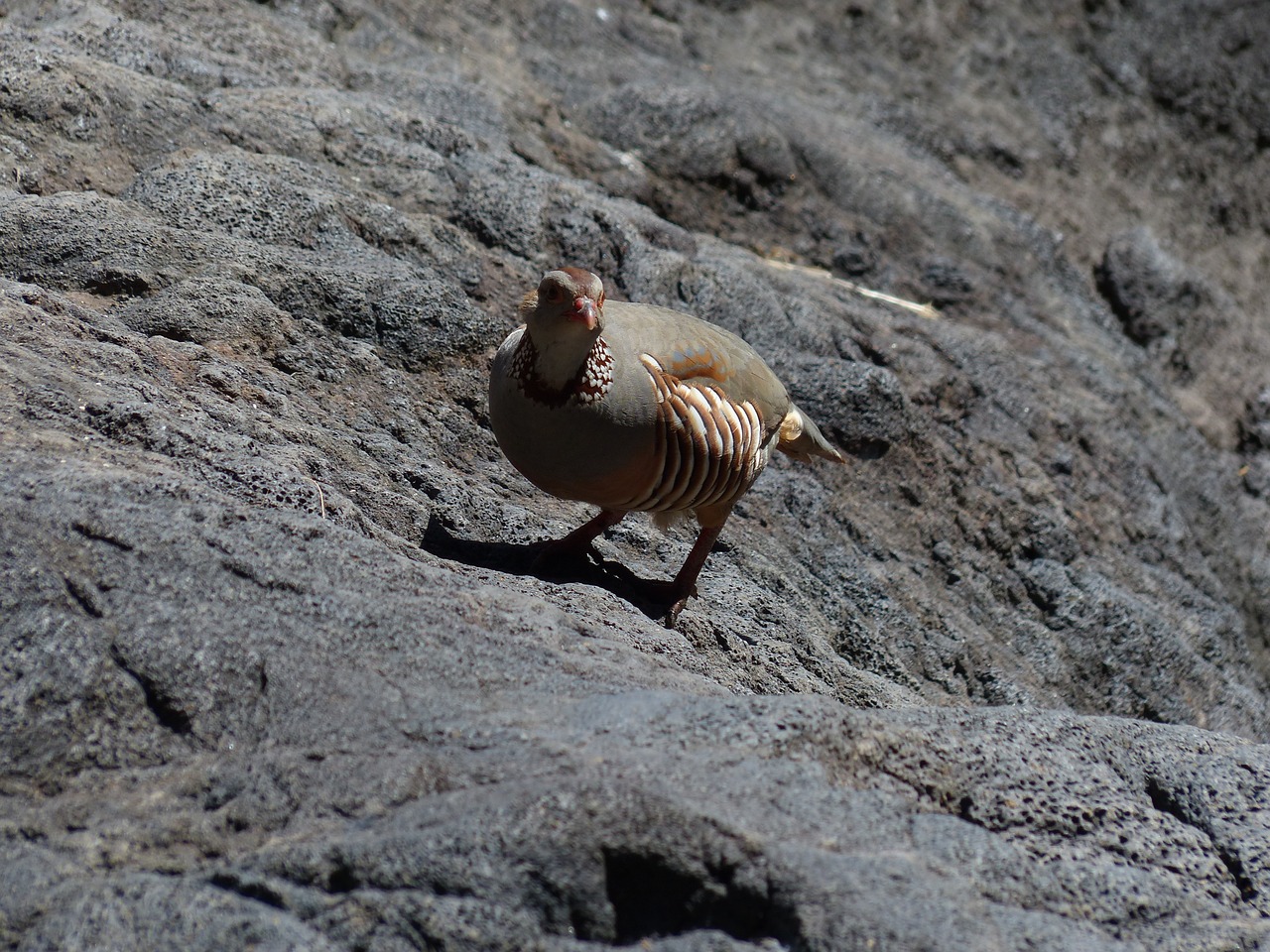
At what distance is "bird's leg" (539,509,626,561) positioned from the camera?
13.1 feet

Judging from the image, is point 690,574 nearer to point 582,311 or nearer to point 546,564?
point 546,564

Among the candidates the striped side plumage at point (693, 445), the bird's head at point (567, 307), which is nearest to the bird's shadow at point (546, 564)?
the striped side plumage at point (693, 445)

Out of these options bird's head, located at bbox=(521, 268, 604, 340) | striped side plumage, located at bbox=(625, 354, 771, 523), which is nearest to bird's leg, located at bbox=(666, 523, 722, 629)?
striped side plumage, located at bbox=(625, 354, 771, 523)

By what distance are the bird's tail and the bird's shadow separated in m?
0.87

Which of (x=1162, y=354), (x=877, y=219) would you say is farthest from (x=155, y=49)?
(x=1162, y=354)

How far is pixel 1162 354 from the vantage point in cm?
851

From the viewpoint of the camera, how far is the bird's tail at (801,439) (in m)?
4.63

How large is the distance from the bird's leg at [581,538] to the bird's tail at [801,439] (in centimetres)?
78

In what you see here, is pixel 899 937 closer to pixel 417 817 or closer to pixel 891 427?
pixel 417 817

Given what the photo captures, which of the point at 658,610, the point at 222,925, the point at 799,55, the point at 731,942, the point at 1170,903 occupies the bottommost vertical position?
the point at 658,610

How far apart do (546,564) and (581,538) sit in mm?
231

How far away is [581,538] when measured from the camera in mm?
4113

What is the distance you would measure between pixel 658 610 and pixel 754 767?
1.49 metres

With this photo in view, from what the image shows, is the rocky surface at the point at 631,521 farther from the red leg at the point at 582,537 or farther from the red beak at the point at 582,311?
the red beak at the point at 582,311
